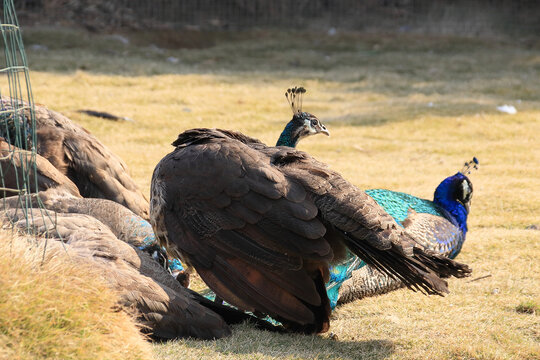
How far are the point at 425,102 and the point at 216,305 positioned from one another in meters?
8.57

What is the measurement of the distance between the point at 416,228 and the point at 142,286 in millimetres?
2436

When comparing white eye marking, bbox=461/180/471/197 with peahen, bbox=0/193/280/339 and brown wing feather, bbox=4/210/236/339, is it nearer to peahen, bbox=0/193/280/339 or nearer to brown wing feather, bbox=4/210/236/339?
peahen, bbox=0/193/280/339

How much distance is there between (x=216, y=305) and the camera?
422 cm

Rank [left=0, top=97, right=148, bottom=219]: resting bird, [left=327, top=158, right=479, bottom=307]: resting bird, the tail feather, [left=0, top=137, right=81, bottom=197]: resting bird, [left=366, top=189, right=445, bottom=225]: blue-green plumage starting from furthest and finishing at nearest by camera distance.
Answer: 1. [left=0, top=97, right=148, bottom=219]: resting bird
2. [left=366, top=189, right=445, bottom=225]: blue-green plumage
3. [left=0, top=137, right=81, bottom=197]: resting bird
4. [left=327, top=158, right=479, bottom=307]: resting bird
5. the tail feather

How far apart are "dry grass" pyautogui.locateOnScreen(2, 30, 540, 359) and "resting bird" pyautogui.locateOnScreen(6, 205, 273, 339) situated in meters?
0.15

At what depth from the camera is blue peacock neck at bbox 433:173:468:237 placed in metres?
6.05

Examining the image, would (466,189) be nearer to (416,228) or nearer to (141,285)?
(416,228)

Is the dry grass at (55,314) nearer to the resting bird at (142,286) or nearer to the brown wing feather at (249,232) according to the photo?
the resting bird at (142,286)

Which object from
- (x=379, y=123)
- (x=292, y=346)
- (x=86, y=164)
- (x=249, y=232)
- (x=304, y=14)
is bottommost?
(x=379, y=123)

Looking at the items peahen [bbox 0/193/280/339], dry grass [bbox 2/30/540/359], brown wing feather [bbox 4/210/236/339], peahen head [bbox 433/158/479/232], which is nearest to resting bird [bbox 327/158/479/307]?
peahen head [bbox 433/158/479/232]

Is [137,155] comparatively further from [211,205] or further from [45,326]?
[45,326]

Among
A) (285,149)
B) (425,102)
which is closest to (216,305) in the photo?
(285,149)

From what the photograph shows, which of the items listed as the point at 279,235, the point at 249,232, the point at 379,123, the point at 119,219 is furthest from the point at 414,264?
the point at 379,123

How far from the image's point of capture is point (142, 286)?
3.86m
